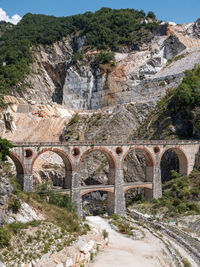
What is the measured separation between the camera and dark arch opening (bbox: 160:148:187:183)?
5031cm

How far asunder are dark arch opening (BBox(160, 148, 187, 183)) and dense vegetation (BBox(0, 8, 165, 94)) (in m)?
42.1

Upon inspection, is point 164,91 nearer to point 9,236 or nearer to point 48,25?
point 9,236

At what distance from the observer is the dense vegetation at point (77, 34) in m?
90.8

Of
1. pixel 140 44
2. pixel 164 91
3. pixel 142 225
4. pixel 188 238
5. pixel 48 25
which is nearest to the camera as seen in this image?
pixel 188 238

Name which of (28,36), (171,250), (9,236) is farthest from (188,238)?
(28,36)

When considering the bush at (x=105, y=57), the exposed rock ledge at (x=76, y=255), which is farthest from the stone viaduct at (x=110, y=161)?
the bush at (x=105, y=57)

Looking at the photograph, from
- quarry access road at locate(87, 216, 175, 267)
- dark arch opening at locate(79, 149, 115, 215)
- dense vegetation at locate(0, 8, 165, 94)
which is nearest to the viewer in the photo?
quarry access road at locate(87, 216, 175, 267)

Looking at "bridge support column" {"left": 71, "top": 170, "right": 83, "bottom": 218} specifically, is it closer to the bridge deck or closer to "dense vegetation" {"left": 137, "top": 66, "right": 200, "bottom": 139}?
the bridge deck

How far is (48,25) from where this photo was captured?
387ft

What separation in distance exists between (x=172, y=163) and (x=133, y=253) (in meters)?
28.1

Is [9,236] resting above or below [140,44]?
below

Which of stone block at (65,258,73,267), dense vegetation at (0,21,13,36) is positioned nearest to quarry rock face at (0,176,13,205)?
stone block at (65,258,73,267)

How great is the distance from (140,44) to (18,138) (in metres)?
49.3

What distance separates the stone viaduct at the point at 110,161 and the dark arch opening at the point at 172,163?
6.6 inches
